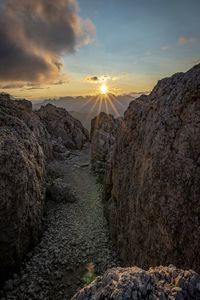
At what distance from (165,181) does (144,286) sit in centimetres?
620

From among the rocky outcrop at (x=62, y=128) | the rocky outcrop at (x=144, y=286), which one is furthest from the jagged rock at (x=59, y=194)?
the rocky outcrop at (x=62, y=128)

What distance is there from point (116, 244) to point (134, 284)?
12.9 metres

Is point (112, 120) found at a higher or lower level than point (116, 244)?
higher

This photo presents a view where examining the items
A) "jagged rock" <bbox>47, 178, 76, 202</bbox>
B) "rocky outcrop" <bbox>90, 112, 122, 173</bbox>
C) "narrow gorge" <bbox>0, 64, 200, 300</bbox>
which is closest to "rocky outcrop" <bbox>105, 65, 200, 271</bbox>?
"narrow gorge" <bbox>0, 64, 200, 300</bbox>

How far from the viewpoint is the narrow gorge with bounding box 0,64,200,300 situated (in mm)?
6576

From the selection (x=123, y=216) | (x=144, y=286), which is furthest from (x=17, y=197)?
(x=144, y=286)

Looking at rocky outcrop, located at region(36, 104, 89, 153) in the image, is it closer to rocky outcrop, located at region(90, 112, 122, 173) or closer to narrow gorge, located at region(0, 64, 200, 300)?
rocky outcrop, located at region(90, 112, 122, 173)

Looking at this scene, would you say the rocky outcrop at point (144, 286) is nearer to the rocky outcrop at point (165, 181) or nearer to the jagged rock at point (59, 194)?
the rocky outcrop at point (165, 181)

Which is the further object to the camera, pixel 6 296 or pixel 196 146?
pixel 6 296

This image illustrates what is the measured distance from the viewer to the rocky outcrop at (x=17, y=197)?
15.9 m

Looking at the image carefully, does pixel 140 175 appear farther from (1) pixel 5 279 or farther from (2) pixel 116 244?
(1) pixel 5 279

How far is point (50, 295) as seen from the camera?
1458 cm

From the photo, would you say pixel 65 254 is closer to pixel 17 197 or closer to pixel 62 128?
pixel 17 197

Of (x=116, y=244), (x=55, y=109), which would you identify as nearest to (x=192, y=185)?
(x=116, y=244)
